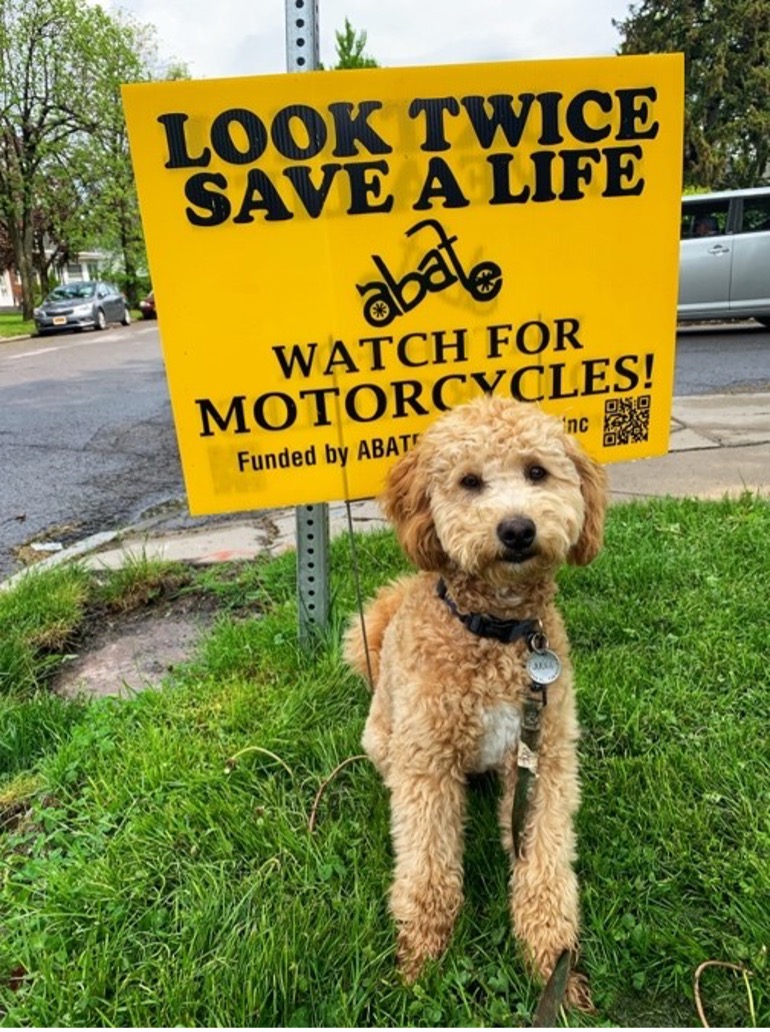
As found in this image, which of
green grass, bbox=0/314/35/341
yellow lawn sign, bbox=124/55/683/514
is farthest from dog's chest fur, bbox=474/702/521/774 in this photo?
green grass, bbox=0/314/35/341

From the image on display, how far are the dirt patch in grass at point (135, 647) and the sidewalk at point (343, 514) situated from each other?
50cm

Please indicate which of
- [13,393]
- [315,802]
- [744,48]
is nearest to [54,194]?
[13,393]

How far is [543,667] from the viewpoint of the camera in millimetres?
1899

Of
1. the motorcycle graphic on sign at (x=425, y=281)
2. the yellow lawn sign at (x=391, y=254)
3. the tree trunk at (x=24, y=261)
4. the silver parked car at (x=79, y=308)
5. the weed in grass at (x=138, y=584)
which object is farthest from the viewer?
the tree trunk at (x=24, y=261)

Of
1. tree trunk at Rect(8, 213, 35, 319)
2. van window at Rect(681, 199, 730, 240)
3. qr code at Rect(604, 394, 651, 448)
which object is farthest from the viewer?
tree trunk at Rect(8, 213, 35, 319)

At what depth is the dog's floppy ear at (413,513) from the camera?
1.99 meters

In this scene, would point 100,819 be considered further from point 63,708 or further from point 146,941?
point 63,708

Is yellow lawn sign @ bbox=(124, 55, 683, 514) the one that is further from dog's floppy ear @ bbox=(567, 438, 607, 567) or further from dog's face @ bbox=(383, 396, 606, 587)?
dog's floppy ear @ bbox=(567, 438, 607, 567)

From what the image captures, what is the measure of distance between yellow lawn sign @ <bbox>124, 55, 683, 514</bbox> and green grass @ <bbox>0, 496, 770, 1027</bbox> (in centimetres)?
81

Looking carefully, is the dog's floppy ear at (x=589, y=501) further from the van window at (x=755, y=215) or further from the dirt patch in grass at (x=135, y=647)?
the van window at (x=755, y=215)

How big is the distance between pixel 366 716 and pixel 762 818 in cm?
127

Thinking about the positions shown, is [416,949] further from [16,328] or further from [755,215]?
[16,328]

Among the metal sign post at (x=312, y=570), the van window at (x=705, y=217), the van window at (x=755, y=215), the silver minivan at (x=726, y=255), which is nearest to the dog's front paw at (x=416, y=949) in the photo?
the metal sign post at (x=312, y=570)

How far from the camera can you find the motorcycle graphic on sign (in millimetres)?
2549
